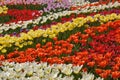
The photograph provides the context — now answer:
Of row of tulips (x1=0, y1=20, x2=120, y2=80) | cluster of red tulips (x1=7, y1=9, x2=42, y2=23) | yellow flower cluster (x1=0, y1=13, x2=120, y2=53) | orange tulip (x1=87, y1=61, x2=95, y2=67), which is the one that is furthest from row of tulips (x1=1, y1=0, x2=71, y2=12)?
orange tulip (x1=87, y1=61, x2=95, y2=67)

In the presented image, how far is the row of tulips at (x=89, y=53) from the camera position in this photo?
23.1 feet

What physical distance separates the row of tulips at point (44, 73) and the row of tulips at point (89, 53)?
33 cm

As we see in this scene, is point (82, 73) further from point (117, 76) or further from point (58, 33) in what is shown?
point (58, 33)

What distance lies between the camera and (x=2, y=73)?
652 centimetres

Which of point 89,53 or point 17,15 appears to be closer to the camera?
point 89,53

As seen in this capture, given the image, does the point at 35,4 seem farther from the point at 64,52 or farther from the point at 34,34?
the point at 64,52

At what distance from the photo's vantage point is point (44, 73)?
659 centimetres

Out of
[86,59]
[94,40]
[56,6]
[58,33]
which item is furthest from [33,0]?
[86,59]

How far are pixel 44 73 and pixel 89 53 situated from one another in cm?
191

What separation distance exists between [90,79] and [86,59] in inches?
48.9

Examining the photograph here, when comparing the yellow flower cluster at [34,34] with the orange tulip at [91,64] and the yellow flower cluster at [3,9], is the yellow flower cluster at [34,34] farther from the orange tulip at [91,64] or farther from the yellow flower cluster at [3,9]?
the yellow flower cluster at [3,9]

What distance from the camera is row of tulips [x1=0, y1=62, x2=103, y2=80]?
621cm

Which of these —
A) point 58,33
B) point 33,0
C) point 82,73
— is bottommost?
point 33,0

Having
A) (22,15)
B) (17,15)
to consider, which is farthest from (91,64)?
(17,15)
